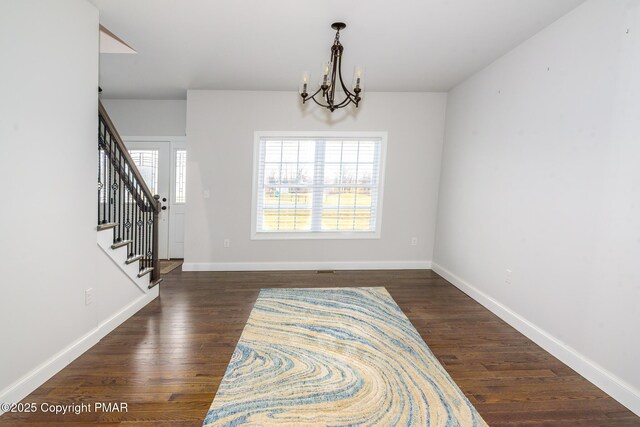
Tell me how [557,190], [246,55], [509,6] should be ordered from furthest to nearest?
[246,55] → [557,190] → [509,6]

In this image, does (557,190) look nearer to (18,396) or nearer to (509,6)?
(509,6)

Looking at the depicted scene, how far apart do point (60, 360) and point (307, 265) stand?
3.05 metres

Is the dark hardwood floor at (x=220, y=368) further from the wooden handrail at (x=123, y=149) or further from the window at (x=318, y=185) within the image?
the window at (x=318, y=185)

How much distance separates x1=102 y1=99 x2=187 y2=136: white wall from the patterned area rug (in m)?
3.52

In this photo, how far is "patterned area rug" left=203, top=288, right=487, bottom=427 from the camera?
172 cm

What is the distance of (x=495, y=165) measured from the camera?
3328mm

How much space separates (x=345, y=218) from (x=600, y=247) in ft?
9.95

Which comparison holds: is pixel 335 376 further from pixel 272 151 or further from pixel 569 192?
pixel 272 151

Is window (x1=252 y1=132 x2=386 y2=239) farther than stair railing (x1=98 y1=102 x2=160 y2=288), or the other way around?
window (x1=252 y1=132 x2=386 y2=239)

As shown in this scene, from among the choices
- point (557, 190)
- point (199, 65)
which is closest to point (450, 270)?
point (557, 190)

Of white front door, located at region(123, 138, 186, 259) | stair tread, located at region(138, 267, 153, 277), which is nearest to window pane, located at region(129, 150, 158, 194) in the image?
white front door, located at region(123, 138, 186, 259)

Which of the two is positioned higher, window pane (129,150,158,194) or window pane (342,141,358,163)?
window pane (342,141,358,163)

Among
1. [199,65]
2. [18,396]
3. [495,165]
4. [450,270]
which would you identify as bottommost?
[18,396]

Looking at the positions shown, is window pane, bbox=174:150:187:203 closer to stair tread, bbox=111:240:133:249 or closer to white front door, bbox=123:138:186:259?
white front door, bbox=123:138:186:259
